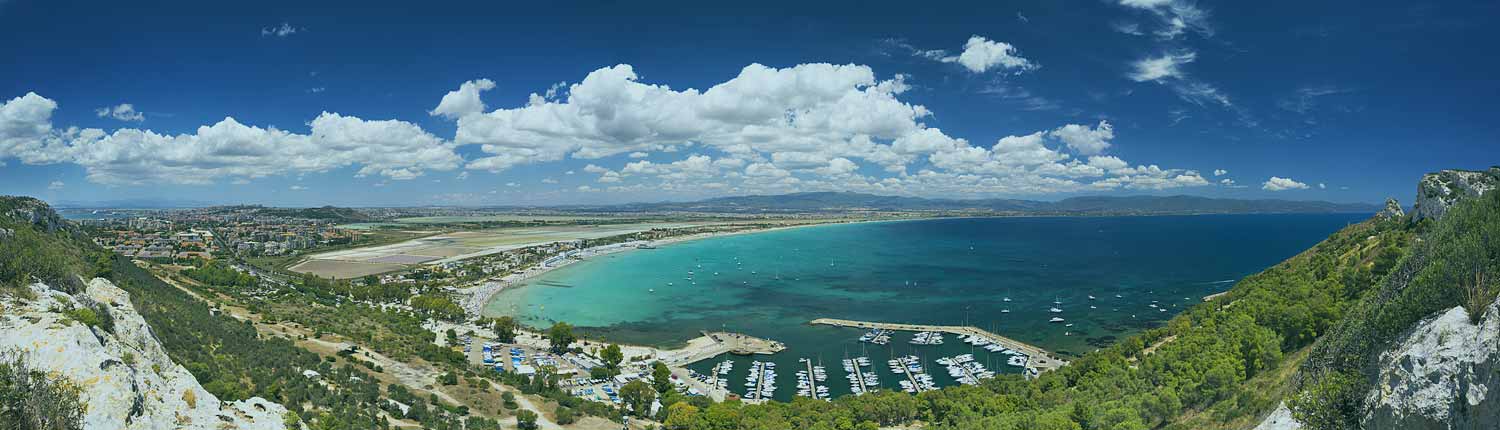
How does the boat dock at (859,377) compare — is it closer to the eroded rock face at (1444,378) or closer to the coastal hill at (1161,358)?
the coastal hill at (1161,358)

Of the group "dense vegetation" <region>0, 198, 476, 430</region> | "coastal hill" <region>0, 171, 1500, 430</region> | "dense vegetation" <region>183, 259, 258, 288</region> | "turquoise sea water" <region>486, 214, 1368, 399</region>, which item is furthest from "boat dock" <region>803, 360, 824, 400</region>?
"dense vegetation" <region>183, 259, 258, 288</region>

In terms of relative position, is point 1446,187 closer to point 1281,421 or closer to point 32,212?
point 1281,421

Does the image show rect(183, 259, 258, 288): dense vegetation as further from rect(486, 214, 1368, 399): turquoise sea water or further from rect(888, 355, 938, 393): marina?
rect(888, 355, 938, 393): marina

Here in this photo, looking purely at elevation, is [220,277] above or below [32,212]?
below

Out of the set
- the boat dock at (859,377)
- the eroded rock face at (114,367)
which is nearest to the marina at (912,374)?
the boat dock at (859,377)

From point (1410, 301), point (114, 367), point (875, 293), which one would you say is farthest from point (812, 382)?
point (875, 293)

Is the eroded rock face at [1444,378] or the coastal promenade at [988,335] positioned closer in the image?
the eroded rock face at [1444,378]
